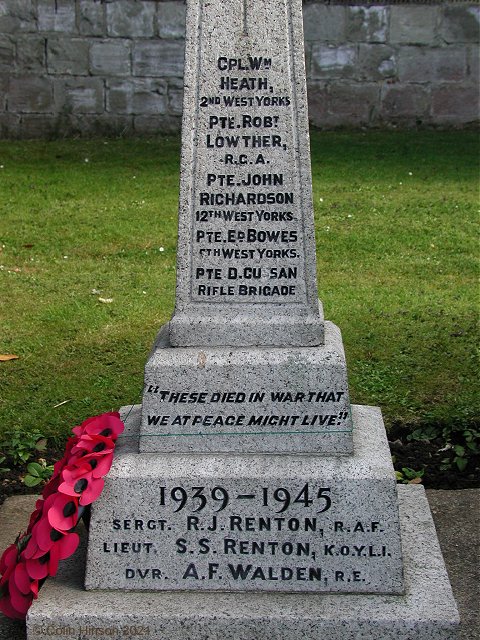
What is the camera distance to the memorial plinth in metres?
3.67

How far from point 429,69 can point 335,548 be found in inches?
345

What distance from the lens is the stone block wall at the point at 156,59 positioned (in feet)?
37.8

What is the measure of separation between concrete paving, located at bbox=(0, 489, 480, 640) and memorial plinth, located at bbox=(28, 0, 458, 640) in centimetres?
21

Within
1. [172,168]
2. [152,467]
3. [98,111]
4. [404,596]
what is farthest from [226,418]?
[98,111]

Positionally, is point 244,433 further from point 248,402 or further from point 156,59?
point 156,59

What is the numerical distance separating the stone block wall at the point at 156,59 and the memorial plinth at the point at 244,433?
26.2ft

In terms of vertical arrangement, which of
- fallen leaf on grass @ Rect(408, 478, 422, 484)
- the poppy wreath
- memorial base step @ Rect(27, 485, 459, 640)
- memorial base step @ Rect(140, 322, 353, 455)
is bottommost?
fallen leaf on grass @ Rect(408, 478, 422, 484)

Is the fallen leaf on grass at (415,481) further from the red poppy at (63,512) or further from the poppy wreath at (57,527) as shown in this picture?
the red poppy at (63,512)

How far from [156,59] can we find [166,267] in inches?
172

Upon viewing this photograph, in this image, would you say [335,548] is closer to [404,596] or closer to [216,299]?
[404,596]

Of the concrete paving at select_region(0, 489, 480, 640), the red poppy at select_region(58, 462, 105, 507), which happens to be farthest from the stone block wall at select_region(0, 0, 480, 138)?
the red poppy at select_region(58, 462, 105, 507)

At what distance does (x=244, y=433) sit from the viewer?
3793mm

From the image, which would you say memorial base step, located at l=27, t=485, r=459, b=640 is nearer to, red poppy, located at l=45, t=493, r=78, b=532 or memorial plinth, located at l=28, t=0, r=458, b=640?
memorial plinth, located at l=28, t=0, r=458, b=640

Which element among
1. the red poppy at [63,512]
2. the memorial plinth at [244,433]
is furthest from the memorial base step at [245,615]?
the red poppy at [63,512]
